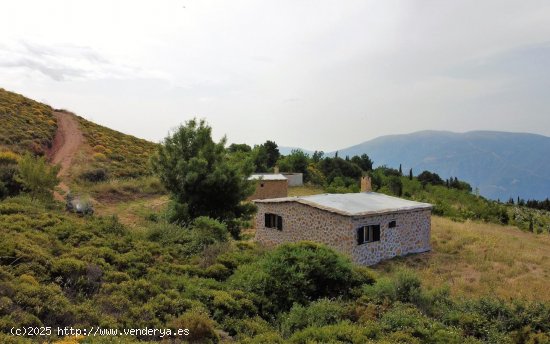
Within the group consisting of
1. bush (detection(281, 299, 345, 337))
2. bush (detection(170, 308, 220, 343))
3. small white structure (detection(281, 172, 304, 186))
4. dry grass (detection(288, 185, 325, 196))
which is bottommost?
bush (detection(281, 299, 345, 337))

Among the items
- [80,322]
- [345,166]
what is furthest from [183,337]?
[345,166]

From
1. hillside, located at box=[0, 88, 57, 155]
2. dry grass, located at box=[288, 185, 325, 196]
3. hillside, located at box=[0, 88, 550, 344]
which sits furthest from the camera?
dry grass, located at box=[288, 185, 325, 196]

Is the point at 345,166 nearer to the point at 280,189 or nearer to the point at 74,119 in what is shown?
the point at 280,189

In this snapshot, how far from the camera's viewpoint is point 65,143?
4241 cm

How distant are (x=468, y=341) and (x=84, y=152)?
126ft

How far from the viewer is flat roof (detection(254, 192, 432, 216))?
1889cm

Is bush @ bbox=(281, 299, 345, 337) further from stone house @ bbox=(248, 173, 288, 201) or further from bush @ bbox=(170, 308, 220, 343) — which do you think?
stone house @ bbox=(248, 173, 288, 201)

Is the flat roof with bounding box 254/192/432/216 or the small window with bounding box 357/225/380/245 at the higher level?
the flat roof with bounding box 254/192/432/216

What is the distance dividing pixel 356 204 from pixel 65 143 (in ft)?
111

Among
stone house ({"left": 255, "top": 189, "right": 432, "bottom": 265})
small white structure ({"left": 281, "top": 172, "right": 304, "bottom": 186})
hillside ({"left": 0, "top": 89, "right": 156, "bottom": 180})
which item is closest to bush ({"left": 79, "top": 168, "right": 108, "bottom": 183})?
hillside ({"left": 0, "top": 89, "right": 156, "bottom": 180})

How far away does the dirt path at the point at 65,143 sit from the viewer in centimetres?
3344

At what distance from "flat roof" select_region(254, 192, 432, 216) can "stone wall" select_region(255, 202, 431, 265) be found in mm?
271

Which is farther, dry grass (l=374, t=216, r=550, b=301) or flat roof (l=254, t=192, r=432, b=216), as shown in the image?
flat roof (l=254, t=192, r=432, b=216)

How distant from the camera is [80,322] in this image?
801 cm
